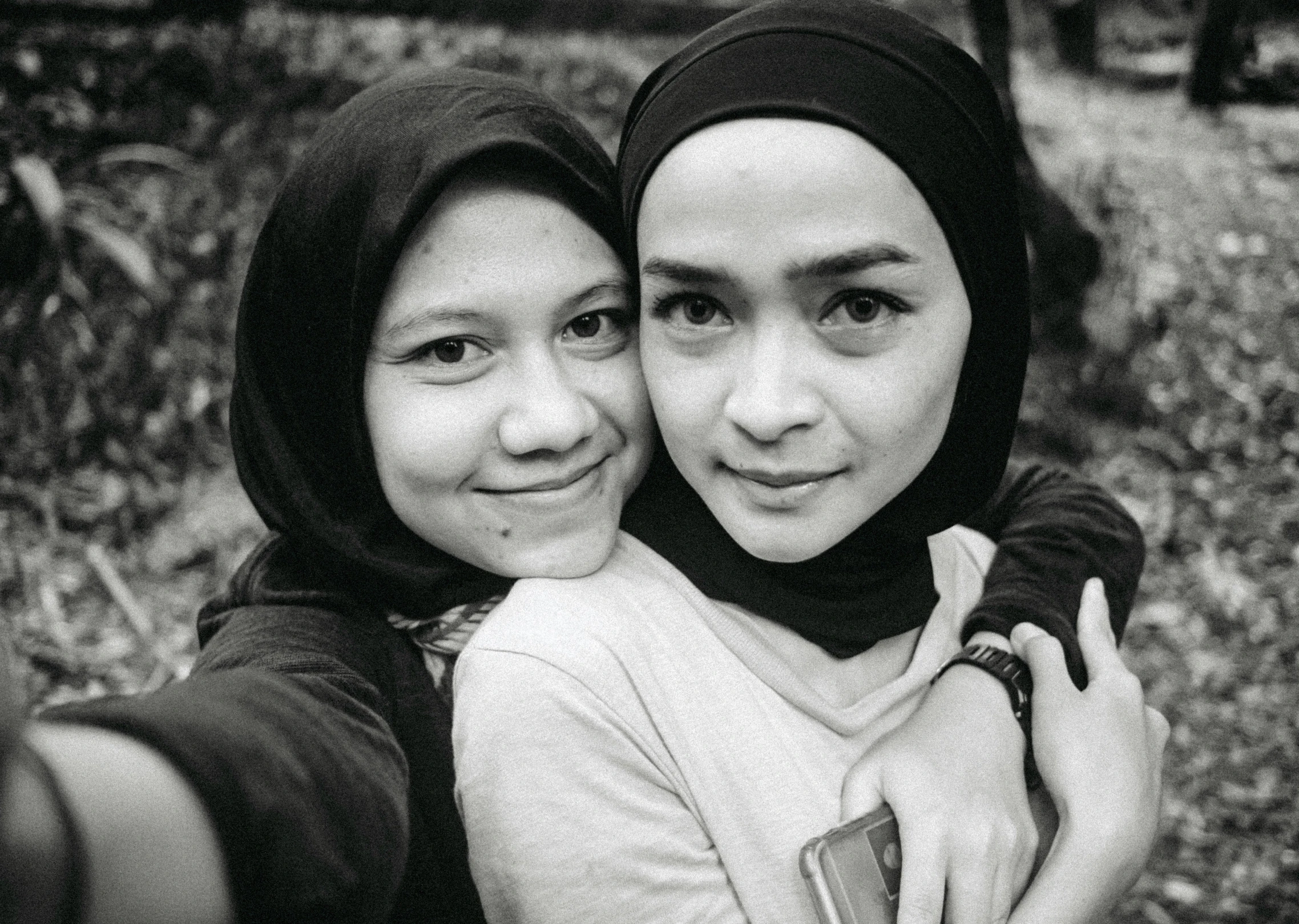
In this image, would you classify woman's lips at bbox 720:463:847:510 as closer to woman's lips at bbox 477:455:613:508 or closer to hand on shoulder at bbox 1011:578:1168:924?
woman's lips at bbox 477:455:613:508

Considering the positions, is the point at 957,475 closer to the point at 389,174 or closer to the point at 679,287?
the point at 679,287

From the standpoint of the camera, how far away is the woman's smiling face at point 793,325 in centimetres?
134

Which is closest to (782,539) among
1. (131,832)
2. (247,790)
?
(247,790)

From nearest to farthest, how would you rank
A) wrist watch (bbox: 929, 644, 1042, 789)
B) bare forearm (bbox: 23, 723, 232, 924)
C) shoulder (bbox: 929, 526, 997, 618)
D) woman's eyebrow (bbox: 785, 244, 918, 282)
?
1. bare forearm (bbox: 23, 723, 232, 924)
2. woman's eyebrow (bbox: 785, 244, 918, 282)
3. wrist watch (bbox: 929, 644, 1042, 789)
4. shoulder (bbox: 929, 526, 997, 618)

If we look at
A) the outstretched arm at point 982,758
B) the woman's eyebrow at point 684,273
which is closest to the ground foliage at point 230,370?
the outstretched arm at point 982,758

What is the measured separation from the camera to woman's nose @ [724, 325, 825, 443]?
136cm

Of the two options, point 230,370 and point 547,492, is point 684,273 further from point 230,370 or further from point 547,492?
point 230,370

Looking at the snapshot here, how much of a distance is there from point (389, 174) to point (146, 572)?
257cm

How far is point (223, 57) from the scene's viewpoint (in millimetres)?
5285

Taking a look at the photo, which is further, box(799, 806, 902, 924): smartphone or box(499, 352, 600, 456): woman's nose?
box(499, 352, 600, 456): woman's nose

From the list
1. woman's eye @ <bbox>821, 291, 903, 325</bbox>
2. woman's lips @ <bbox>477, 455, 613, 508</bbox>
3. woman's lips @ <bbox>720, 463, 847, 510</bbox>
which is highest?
woman's eye @ <bbox>821, 291, 903, 325</bbox>

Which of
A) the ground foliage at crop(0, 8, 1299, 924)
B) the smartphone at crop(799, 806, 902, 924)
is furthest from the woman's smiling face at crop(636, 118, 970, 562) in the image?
the ground foliage at crop(0, 8, 1299, 924)

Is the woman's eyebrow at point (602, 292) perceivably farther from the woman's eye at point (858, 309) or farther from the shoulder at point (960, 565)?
the shoulder at point (960, 565)

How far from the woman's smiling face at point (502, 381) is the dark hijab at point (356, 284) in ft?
0.12
